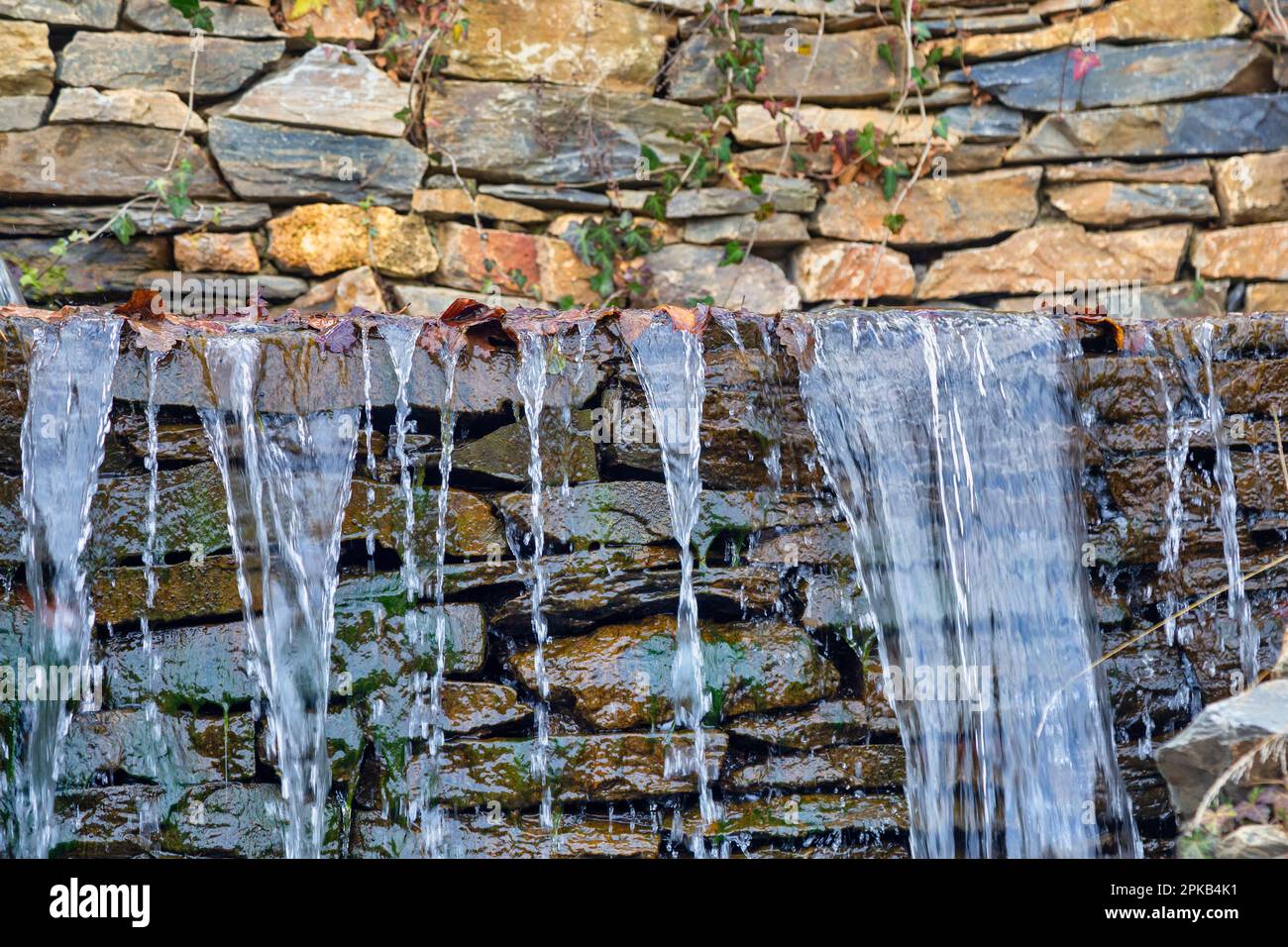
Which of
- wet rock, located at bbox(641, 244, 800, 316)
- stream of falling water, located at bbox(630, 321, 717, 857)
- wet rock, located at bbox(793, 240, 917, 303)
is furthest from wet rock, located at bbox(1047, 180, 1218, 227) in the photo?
stream of falling water, located at bbox(630, 321, 717, 857)

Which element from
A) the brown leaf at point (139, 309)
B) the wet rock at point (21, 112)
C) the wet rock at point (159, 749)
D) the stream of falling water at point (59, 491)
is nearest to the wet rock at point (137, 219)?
the wet rock at point (21, 112)

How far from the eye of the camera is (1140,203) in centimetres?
408

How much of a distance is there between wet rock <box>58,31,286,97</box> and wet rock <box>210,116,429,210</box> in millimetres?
147

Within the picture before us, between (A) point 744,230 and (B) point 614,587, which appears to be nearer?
(B) point 614,587

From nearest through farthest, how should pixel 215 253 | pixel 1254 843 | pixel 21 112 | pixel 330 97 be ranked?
pixel 1254 843
pixel 21 112
pixel 215 253
pixel 330 97

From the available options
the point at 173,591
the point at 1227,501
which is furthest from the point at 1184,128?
the point at 173,591

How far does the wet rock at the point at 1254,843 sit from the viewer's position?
74.8 inches

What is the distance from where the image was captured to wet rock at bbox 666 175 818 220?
407 cm

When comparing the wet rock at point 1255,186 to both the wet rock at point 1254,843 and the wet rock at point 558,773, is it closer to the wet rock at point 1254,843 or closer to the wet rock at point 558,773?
the wet rock at point 1254,843

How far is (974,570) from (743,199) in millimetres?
1984

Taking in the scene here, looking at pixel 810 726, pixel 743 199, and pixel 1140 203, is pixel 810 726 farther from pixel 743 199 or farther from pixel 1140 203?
pixel 1140 203

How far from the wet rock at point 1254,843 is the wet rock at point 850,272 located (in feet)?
8.13
